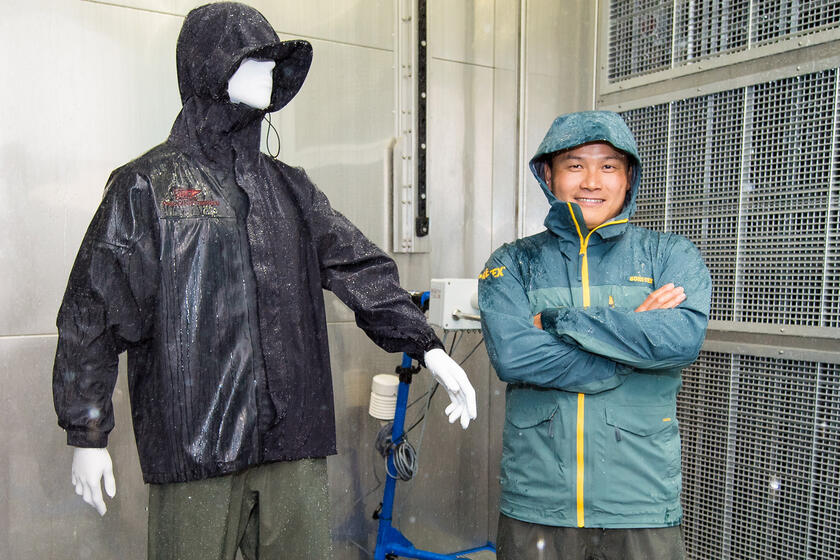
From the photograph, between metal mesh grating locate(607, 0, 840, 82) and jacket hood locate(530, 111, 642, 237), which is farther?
metal mesh grating locate(607, 0, 840, 82)

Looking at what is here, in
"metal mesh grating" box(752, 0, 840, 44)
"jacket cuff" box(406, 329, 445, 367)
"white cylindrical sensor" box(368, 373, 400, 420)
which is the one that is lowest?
"white cylindrical sensor" box(368, 373, 400, 420)

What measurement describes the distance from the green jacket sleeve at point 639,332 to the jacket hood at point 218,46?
97cm

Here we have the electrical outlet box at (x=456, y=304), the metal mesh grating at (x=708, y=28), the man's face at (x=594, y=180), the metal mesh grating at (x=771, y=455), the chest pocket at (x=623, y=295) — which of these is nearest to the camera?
the chest pocket at (x=623, y=295)

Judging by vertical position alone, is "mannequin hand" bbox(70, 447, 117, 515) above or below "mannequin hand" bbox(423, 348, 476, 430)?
below

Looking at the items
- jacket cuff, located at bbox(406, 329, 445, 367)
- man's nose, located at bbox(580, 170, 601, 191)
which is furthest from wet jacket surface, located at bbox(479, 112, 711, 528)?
jacket cuff, located at bbox(406, 329, 445, 367)

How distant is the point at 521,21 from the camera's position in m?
3.31

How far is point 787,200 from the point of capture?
238 centimetres

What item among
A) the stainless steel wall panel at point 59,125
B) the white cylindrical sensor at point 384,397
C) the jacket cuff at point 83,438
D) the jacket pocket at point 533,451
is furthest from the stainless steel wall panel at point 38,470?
the jacket pocket at point 533,451

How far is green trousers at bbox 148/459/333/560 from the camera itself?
60.1 inches

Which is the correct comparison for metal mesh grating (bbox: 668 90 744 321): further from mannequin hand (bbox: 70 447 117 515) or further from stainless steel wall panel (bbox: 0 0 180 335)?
mannequin hand (bbox: 70 447 117 515)

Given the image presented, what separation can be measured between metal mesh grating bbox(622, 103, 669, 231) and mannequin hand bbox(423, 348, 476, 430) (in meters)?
1.49

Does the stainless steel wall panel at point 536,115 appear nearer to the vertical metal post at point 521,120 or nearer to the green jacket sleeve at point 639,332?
the vertical metal post at point 521,120

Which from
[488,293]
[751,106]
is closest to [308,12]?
[488,293]

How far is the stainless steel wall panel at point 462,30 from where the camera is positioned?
313cm
